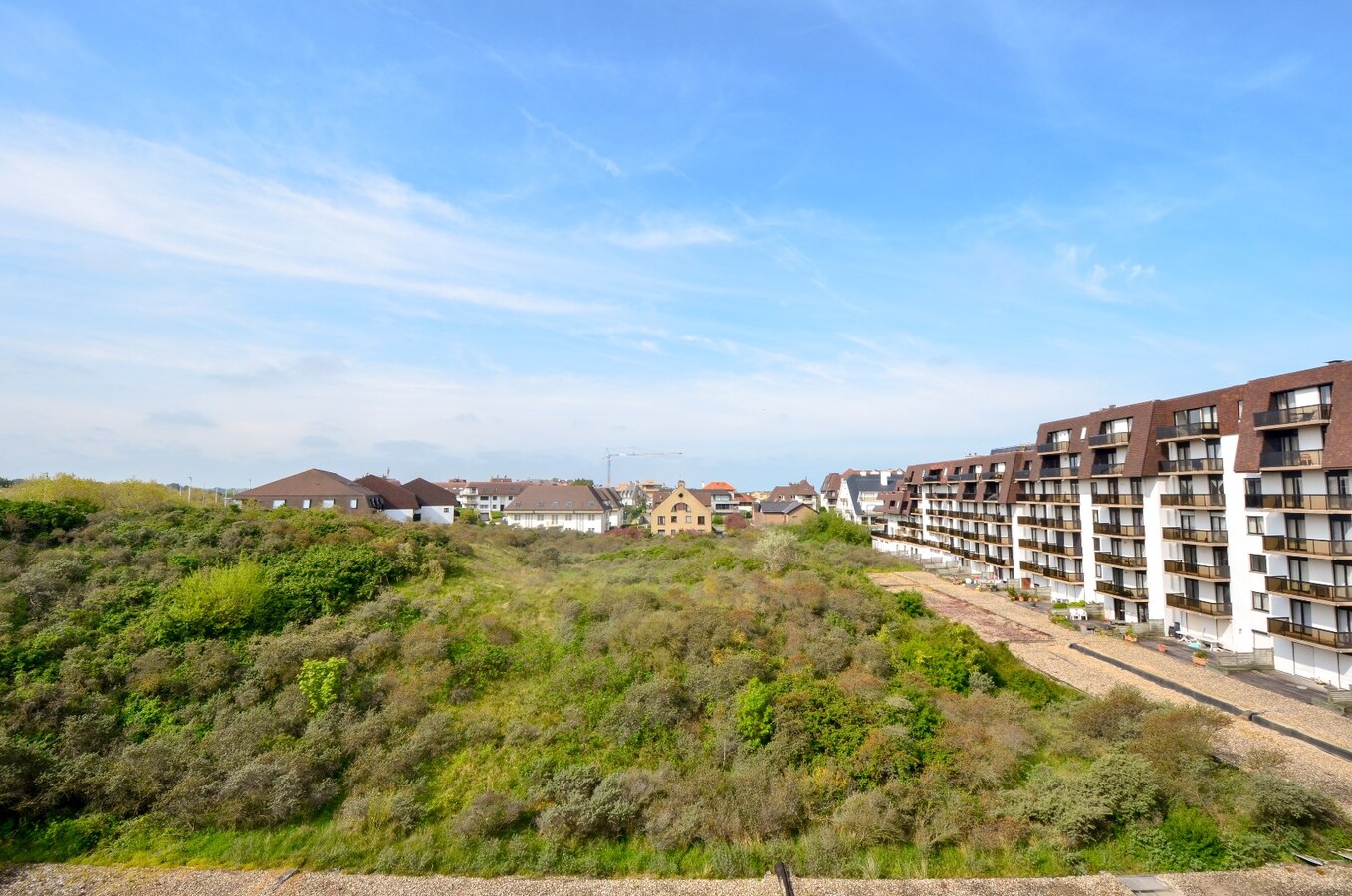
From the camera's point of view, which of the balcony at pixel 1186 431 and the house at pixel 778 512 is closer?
the balcony at pixel 1186 431

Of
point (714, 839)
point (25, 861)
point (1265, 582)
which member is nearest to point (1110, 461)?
point (1265, 582)

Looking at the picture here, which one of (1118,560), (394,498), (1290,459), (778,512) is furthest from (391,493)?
(1290,459)

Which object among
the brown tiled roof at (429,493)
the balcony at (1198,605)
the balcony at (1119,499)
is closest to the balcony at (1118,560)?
the balcony at (1198,605)

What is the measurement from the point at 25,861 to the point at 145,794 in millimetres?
2178

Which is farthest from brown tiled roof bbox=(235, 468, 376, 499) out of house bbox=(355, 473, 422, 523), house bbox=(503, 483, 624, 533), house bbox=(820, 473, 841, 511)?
house bbox=(820, 473, 841, 511)

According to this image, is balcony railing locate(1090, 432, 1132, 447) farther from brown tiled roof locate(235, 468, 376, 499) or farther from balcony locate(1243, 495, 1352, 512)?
brown tiled roof locate(235, 468, 376, 499)

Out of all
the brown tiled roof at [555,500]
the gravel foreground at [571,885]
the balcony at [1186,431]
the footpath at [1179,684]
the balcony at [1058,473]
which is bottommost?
the gravel foreground at [571,885]

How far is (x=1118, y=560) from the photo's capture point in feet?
108

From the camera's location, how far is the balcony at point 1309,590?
72.0 feet

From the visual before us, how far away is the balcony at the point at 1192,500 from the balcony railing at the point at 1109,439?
148 inches

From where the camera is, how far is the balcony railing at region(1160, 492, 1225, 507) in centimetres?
2763

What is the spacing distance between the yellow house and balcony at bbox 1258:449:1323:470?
4951cm

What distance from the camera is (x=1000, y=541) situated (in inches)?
1816

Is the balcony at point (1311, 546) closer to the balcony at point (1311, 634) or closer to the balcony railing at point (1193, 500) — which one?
the balcony at point (1311, 634)
